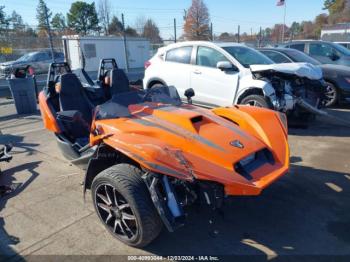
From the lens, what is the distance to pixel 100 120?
355 centimetres

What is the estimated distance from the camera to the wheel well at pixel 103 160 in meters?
3.19

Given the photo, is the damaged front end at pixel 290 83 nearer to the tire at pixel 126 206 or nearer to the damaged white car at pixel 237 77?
the damaged white car at pixel 237 77

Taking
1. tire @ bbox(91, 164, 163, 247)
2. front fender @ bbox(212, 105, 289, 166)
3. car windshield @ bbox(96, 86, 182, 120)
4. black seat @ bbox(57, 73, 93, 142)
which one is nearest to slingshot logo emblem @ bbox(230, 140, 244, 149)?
front fender @ bbox(212, 105, 289, 166)

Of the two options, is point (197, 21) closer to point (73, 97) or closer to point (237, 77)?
point (237, 77)

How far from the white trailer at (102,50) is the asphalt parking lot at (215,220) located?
15613 mm

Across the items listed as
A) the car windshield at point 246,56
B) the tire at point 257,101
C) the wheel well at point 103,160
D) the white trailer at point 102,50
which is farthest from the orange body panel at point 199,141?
the white trailer at point 102,50

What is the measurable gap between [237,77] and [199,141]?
383 cm

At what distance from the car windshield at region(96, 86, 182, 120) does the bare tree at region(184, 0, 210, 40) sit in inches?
1853

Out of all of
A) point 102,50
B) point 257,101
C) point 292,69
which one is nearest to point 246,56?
point 292,69

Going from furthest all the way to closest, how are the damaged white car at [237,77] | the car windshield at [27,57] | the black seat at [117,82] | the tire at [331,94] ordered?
the car windshield at [27,57] < the tire at [331,94] < the damaged white car at [237,77] < the black seat at [117,82]

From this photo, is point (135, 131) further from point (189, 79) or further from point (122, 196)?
point (189, 79)

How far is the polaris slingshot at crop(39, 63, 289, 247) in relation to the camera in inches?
104

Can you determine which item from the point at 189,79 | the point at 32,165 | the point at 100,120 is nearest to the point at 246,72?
the point at 189,79

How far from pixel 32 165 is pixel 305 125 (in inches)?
208
